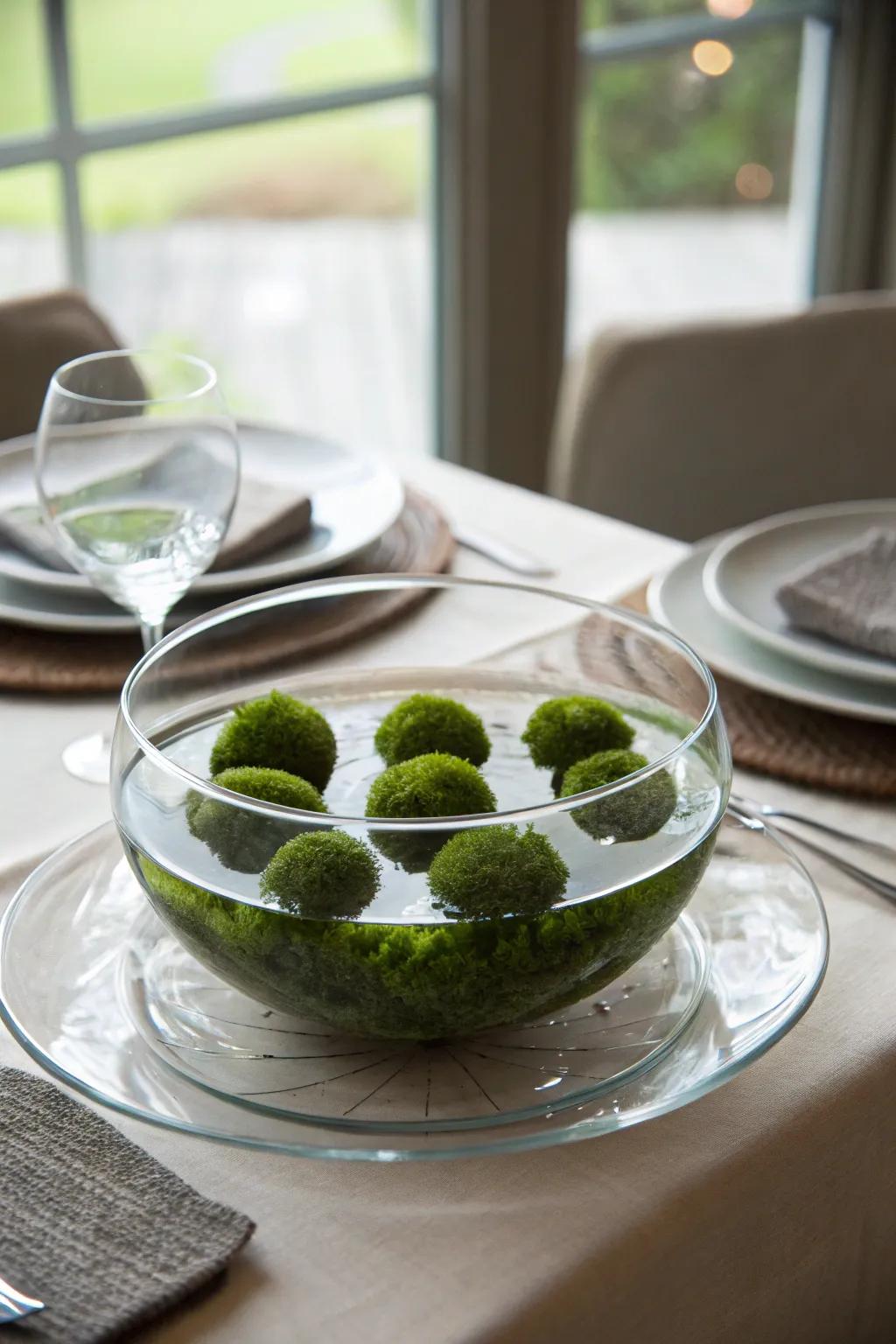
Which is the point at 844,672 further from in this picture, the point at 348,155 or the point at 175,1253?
the point at 348,155

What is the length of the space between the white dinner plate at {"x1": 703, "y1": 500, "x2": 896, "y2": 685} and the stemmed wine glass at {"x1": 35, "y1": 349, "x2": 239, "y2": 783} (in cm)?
30

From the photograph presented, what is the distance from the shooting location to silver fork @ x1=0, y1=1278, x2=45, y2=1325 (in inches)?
15.8

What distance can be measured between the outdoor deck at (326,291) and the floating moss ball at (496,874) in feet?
5.21

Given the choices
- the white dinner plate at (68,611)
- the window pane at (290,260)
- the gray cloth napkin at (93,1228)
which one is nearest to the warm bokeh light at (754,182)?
the window pane at (290,260)

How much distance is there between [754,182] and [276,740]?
2.43 metres

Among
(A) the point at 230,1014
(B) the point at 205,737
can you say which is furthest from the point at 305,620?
(A) the point at 230,1014

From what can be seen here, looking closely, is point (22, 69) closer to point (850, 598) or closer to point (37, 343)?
point (37, 343)

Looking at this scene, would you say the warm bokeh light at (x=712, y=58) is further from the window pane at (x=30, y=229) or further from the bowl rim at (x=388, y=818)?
the bowl rim at (x=388, y=818)

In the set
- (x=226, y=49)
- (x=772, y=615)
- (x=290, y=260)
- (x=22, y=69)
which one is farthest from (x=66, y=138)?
(x=772, y=615)

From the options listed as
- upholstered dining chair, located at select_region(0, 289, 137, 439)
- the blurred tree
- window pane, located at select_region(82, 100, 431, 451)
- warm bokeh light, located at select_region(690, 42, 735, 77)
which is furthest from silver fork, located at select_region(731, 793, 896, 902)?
warm bokeh light, located at select_region(690, 42, 735, 77)

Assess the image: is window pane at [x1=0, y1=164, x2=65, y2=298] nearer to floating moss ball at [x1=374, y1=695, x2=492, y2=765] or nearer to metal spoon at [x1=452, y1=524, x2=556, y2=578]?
metal spoon at [x1=452, y1=524, x2=556, y2=578]

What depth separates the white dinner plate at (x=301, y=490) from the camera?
91 cm

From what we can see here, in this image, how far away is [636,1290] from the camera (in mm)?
458

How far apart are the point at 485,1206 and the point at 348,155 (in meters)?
1.97
